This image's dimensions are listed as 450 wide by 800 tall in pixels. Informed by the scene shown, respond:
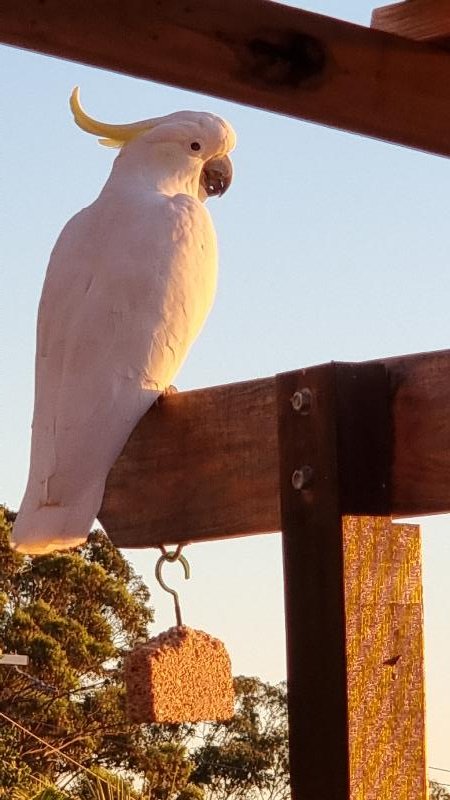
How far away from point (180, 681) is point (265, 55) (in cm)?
69

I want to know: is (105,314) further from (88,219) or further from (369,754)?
(369,754)

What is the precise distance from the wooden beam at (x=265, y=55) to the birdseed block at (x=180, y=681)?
0.61 meters

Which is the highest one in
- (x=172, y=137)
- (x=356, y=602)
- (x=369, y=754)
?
(x=172, y=137)

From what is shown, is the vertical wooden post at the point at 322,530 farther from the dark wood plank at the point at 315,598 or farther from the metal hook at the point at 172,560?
the metal hook at the point at 172,560

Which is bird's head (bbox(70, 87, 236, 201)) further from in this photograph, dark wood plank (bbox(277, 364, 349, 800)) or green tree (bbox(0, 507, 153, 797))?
green tree (bbox(0, 507, 153, 797))

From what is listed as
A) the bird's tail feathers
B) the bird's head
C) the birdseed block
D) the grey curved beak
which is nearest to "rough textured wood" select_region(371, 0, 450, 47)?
the bird's tail feathers

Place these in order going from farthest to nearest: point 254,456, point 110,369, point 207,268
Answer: point 207,268
point 110,369
point 254,456

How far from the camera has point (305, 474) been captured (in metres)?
1.14

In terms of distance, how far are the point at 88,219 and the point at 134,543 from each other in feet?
4.63

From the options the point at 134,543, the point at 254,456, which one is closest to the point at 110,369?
the point at 134,543

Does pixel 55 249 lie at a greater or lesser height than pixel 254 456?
greater

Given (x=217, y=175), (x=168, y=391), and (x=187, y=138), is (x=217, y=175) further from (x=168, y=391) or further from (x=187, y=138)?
(x=168, y=391)

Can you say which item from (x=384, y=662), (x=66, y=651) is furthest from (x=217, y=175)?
(x=66, y=651)

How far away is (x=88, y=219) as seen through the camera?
2.76 m
